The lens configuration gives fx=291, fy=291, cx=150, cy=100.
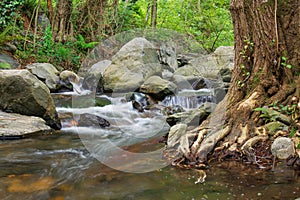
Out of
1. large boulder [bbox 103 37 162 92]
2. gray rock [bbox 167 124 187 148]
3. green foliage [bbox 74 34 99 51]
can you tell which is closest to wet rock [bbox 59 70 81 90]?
large boulder [bbox 103 37 162 92]

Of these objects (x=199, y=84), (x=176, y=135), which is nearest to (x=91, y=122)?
(x=176, y=135)

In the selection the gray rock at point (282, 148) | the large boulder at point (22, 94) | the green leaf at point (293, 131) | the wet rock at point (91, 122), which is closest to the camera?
the gray rock at point (282, 148)

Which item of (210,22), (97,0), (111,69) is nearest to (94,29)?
(97,0)

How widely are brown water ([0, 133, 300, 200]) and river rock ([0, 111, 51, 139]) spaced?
2.98 ft

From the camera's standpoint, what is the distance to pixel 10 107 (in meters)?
5.53

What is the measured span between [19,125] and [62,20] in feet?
27.2

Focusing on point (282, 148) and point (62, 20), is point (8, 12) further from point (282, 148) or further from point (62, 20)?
point (282, 148)

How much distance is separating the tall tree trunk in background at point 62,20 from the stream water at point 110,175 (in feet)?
26.4

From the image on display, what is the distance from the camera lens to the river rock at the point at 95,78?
32.5 feet

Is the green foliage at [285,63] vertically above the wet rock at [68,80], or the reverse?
the green foliage at [285,63]

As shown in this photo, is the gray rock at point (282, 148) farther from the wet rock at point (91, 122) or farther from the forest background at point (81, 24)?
the forest background at point (81, 24)

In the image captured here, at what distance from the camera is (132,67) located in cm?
991

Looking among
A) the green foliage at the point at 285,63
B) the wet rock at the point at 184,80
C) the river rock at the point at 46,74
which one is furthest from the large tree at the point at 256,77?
the river rock at the point at 46,74

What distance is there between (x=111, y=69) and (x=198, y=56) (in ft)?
15.9
